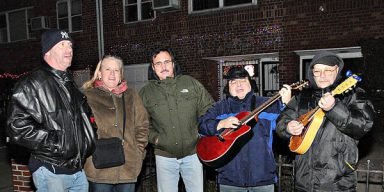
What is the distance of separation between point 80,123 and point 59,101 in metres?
0.27

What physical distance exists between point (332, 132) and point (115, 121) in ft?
6.65

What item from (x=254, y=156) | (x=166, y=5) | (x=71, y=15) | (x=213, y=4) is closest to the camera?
(x=254, y=156)

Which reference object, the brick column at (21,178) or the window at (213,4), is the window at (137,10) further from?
the brick column at (21,178)

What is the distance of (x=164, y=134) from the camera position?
3.66m

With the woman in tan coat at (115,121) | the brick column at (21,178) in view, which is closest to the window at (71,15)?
the brick column at (21,178)

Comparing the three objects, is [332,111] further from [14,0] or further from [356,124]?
[14,0]

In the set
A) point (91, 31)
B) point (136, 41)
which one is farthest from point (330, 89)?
point (91, 31)

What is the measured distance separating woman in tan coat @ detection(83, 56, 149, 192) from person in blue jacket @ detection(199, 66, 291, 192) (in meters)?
0.71

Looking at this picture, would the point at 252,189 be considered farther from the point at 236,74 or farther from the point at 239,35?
the point at 239,35

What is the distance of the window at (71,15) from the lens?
13.8 m

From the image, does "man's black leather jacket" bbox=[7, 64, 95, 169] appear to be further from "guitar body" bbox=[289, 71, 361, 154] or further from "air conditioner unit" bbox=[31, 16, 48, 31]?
"air conditioner unit" bbox=[31, 16, 48, 31]

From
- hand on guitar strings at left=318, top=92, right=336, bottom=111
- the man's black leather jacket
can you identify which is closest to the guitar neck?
hand on guitar strings at left=318, top=92, right=336, bottom=111

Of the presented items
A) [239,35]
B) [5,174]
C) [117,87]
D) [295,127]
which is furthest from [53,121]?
[239,35]

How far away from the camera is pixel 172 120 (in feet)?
11.9
